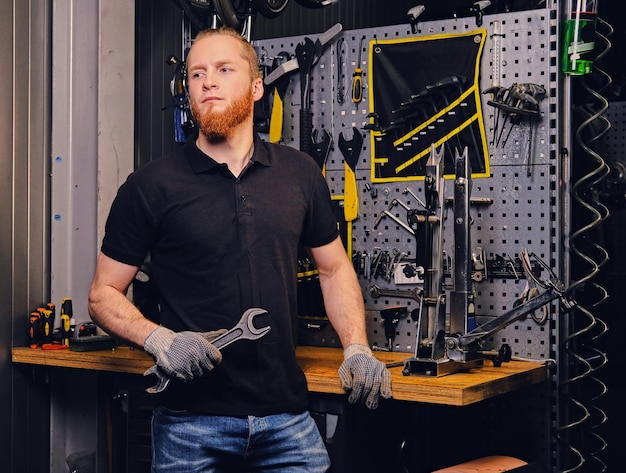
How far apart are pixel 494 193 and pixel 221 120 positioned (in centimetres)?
104

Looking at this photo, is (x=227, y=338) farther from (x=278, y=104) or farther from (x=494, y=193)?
(x=278, y=104)

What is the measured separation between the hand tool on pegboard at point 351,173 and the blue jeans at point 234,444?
1.04m

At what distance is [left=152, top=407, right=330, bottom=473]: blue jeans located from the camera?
2135 millimetres

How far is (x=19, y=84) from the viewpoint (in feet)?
9.41

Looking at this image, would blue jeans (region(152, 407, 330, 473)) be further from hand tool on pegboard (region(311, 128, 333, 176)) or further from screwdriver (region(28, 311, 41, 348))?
hand tool on pegboard (region(311, 128, 333, 176))

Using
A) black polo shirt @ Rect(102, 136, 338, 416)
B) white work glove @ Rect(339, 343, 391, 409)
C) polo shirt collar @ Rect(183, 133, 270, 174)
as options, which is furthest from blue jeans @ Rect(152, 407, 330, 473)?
polo shirt collar @ Rect(183, 133, 270, 174)

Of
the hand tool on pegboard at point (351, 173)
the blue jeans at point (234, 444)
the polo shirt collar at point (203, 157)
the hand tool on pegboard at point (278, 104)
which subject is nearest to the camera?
the blue jeans at point (234, 444)

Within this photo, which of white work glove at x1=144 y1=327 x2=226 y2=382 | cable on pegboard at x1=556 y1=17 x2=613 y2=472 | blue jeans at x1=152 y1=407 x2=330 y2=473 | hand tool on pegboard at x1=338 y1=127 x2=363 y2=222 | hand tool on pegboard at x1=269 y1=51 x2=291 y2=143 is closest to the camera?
white work glove at x1=144 y1=327 x2=226 y2=382

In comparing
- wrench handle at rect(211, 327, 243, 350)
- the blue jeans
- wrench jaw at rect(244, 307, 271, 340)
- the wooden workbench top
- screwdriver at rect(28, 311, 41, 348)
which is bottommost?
the blue jeans

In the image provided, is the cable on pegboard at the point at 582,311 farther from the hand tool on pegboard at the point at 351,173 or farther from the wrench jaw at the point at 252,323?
the wrench jaw at the point at 252,323

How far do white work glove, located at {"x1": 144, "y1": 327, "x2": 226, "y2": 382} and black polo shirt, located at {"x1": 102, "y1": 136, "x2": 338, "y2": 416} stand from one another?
10 cm

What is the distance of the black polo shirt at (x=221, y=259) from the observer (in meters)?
2.16

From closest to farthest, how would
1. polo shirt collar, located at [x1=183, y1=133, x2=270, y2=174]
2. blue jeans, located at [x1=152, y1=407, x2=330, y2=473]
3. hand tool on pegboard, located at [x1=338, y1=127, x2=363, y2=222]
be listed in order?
blue jeans, located at [x1=152, y1=407, x2=330, y2=473] < polo shirt collar, located at [x1=183, y1=133, x2=270, y2=174] < hand tool on pegboard, located at [x1=338, y1=127, x2=363, y2=222]

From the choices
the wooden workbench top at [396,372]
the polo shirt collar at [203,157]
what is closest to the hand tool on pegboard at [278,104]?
the wooden workbench top at [396,372]
